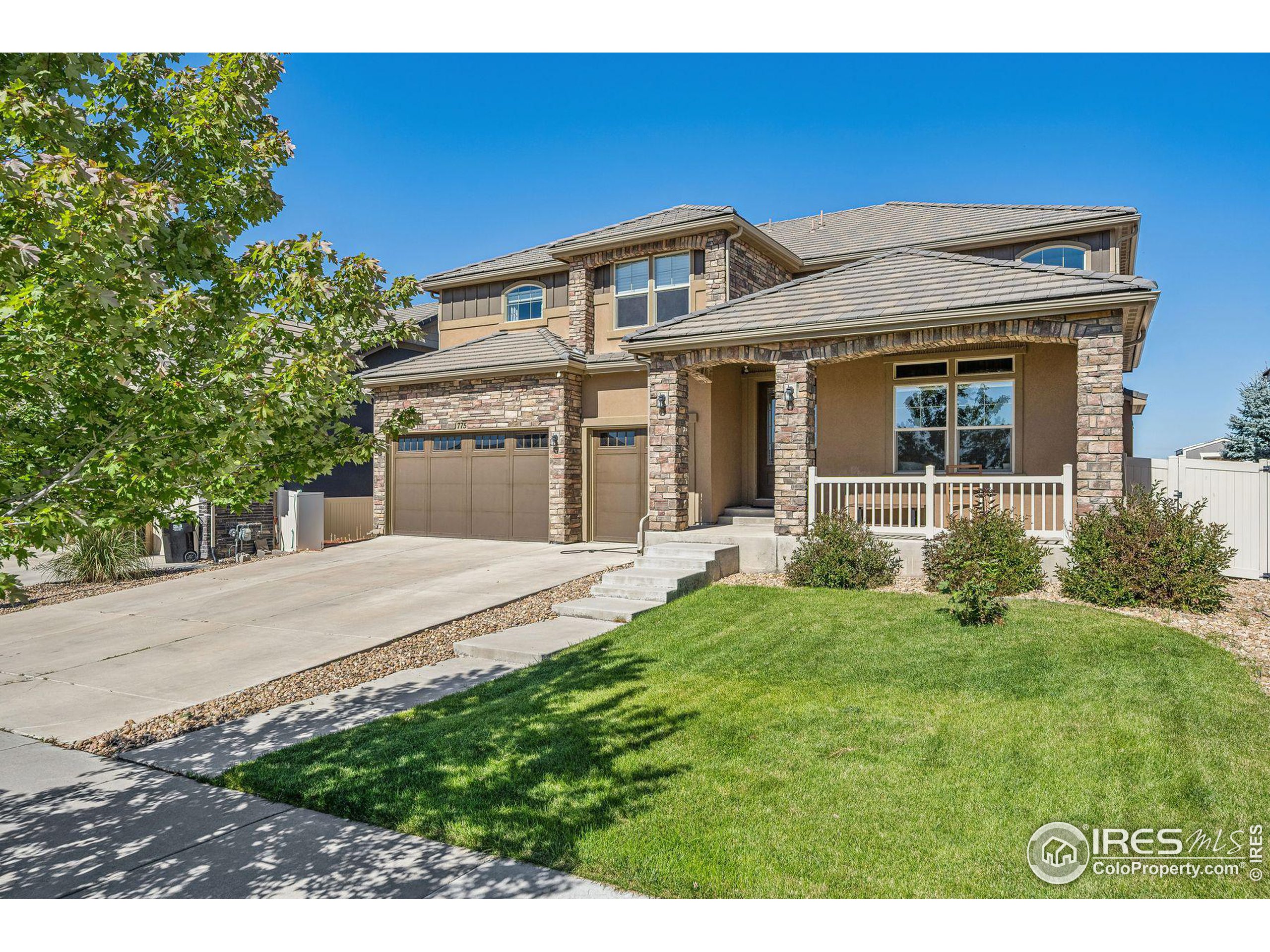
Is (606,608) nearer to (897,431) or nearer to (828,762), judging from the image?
(828,762)

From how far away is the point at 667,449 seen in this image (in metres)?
12.7

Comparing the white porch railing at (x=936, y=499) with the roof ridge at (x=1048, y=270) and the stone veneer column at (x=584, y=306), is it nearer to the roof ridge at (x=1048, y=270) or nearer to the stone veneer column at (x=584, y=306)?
the roof ridge at (x=1048, y=270)

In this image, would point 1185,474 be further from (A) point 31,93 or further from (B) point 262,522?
(B) point 262,522

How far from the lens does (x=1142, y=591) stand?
8.03 m

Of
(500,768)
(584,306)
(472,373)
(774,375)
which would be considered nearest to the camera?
(500,768)

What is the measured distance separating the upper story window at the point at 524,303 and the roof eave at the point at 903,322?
5.78m

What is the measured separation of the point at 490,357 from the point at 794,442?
833 cm

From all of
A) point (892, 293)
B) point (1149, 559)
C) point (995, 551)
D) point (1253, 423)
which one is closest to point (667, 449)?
point (892, 293)

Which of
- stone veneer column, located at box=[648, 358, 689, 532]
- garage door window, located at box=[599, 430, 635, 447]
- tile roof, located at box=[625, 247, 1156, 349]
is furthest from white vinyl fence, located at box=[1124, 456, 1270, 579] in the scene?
garage door window, located at box=[599, 430, 635, 447]

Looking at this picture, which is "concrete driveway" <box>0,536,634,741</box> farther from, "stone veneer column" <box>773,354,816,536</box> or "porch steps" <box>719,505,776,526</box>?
"stone veneer column" <box>773,354,816,536</box>

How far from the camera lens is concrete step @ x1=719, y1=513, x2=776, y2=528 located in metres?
13.4

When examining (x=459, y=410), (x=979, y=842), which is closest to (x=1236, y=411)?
(x=459, y=410)

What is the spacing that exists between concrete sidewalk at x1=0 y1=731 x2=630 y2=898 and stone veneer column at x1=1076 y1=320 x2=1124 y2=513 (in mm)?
9161

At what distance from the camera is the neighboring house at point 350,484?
52.4 ft
